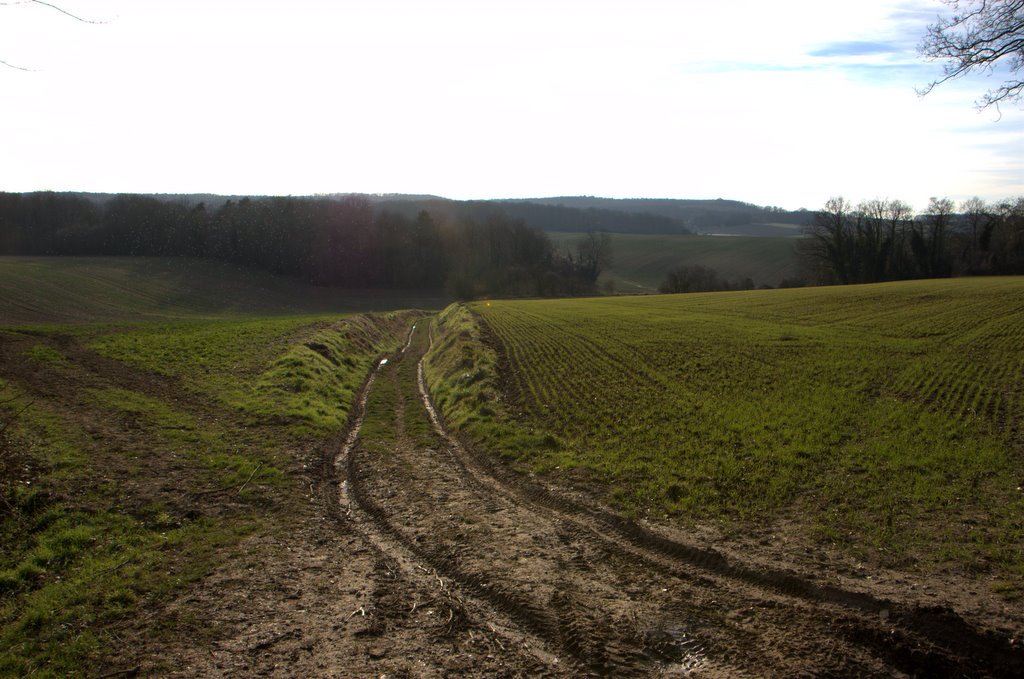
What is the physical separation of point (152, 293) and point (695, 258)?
320 ft

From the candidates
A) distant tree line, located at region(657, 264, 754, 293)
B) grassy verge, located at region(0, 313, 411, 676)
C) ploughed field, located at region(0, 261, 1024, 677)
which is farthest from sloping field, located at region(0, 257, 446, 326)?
ploughed field, located at region(0, 261, 1024, 677)

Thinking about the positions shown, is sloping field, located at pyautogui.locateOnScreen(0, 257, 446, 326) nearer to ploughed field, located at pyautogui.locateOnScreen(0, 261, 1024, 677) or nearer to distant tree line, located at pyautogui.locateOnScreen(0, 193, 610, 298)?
distant tree line, located at pyautogui.locateOnScreen(0, 193, 610, 298)

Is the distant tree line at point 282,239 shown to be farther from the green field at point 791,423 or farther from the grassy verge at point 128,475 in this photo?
the grassy verge at point 128,475

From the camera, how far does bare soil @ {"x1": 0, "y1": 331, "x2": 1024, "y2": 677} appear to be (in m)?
6.59

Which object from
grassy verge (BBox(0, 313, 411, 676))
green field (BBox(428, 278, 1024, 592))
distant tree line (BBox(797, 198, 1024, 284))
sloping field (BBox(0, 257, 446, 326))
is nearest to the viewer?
grassy verge (BBox(0, 313, 411, 676))

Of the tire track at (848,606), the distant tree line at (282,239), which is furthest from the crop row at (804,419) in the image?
the distant tree line at (282,239)

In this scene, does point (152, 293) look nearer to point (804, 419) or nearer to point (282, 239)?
point (282, 239)

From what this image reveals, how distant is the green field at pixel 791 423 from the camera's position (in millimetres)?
10211

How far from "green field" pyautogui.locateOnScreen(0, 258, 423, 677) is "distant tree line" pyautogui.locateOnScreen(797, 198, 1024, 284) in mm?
75816

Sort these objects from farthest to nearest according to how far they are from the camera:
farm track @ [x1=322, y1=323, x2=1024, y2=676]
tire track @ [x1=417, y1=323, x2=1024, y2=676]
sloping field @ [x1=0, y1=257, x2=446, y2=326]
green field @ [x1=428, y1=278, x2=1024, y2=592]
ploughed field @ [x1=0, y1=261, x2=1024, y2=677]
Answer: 1. sloping field @ [x1=0, y1=257, x2=446, y2=326]
2. green field @ [x1=428, y1=278, x2=1024, y2=592]
3. ploughed field @ [x1=0, y1=261, x2=1024, y2=677]
4. farm track @ [x1=322, y1=323, x2=1024, y2=676]
5. tire track @ [x1=417, y1=323, x2=1024, y2=676]

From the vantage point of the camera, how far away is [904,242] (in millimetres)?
85250

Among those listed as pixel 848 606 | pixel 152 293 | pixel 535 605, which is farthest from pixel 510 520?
pixel 152 293

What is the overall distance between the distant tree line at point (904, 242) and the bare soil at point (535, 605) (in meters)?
83.1

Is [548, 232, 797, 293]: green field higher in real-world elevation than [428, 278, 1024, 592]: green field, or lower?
higher
